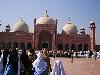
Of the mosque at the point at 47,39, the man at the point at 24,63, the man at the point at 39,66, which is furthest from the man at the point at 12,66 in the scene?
the mosque at the point at 47,39

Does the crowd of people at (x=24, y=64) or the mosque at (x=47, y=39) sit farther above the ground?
the mosque at (x=47, y=39)

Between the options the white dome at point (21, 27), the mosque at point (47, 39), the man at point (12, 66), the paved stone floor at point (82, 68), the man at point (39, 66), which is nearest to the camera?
the man at point (12, 66)

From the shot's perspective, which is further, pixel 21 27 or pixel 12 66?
pixel 21 27

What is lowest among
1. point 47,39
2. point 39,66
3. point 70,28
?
point 39,66

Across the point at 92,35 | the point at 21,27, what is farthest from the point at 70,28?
the point at 21,27

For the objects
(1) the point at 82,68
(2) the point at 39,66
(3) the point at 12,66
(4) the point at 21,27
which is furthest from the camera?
(4) the point at 21,27

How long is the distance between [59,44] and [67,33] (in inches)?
159

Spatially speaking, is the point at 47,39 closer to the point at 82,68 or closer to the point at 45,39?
the point at 45,39

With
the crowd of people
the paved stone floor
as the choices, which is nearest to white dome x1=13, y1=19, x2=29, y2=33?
the paved stone floor

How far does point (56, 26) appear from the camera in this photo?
46812 mm

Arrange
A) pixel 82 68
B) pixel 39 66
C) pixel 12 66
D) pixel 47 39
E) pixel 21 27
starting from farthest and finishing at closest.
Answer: pixel 21 27
pixel 47 39
pixel 82 68
pixel 39 66
pixel 12 66

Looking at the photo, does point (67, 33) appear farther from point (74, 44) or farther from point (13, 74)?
point (13, 74)

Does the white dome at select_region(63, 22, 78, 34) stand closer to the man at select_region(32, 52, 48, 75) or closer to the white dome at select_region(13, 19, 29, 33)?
the white dome at select_region(13, 19, 29, 33)

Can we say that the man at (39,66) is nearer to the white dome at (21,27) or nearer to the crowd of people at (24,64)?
the crowd of people at (24,64)
